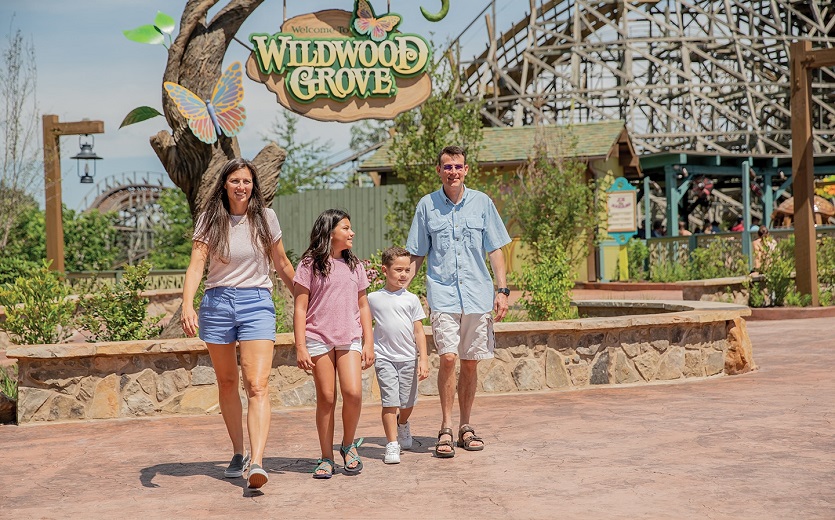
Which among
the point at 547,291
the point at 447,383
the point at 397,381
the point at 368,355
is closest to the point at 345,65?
the point at 547,291

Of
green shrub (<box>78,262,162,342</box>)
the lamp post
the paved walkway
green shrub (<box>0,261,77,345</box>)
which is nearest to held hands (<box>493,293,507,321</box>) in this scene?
the paved walkway

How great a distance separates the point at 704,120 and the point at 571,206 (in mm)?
24495

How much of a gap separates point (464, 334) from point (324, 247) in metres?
1.12

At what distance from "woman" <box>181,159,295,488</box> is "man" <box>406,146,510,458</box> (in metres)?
1.10

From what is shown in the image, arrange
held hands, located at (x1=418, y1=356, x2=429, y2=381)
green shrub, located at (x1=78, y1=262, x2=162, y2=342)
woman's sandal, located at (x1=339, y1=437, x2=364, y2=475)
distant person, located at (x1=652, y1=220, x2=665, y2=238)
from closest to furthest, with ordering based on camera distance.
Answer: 1. woman's sandal, located at (x1=339, y1=437, x2=364, y2=475)
2. held hands, located at (x1=418, y1=356, x2=429, y2=381)
3. green shrub, located at (x1=78, y1=262, x2=162, y2=342)
4. distant person, located at (x1=652, y1=220, x2=665, y2=238)

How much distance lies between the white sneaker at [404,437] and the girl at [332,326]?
0.63m

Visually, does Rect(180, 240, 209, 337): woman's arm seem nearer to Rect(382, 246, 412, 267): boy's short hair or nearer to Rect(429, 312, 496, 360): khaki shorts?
Rect(382, 246, 412, 267): boy's short hair

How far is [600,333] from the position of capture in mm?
8789

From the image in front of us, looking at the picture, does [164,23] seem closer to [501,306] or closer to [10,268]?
[501,306]

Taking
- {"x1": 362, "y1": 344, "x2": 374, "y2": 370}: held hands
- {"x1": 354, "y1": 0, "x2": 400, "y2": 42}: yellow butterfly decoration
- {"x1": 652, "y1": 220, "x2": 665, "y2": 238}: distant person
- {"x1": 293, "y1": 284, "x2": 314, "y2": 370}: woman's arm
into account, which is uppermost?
{"x1": 354, "y1": 0, "x2": 400, "y2": 42}: yellow butterfly decoration

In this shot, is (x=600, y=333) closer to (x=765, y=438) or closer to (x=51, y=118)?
(x=765, y=438)

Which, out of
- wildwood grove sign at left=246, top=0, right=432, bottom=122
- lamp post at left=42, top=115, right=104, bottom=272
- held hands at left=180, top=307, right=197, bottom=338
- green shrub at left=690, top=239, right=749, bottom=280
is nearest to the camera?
held hands at left=180, top=307, right=197, bottom=338

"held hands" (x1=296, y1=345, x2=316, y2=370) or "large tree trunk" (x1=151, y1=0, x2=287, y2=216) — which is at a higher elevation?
"large tree trunk" (x1=151, y1=0, x2=287, y2=216)

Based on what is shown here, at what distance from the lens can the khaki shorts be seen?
607 cm
